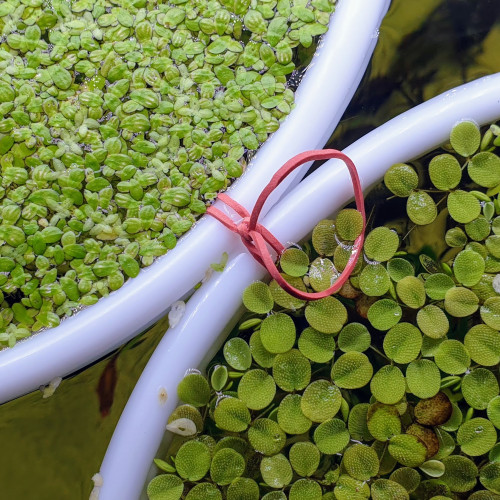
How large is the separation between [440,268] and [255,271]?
39 cm

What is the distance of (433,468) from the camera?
1021 mm

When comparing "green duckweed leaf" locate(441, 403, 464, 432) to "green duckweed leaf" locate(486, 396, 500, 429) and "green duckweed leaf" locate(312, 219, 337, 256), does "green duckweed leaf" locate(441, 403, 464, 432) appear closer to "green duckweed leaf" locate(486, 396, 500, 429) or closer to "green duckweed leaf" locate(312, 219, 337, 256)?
"green duckweed leaf" locate(486, 396, 500, 429)

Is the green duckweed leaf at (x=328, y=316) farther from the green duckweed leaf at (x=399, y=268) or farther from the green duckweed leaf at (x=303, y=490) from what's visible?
Result: the green duckweed leaf at (x=303, y=490)

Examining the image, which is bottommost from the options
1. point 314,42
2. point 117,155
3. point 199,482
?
point 199,482

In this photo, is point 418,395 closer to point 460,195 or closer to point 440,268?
point 440,268

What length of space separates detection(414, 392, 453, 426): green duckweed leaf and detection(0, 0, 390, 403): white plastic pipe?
19.9 inches

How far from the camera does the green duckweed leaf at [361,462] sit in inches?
40.2

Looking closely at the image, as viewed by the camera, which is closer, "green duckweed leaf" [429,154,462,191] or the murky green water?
"green duckweed leaf" [429,154,462,191]

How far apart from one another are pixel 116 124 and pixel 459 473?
3.25ft

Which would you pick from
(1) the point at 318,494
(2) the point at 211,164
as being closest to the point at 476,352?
(1) the point at 318,494

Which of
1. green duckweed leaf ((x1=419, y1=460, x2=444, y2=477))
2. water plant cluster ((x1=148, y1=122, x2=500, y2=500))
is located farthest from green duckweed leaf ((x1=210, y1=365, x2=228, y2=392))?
green duckweed leaf ((x1=419, y1=460, x2=444, y2=477))

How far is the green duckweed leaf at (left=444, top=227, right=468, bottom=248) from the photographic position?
3.60 ft

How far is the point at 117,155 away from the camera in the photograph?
1085mm

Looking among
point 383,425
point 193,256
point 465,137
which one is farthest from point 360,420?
point 465,137
